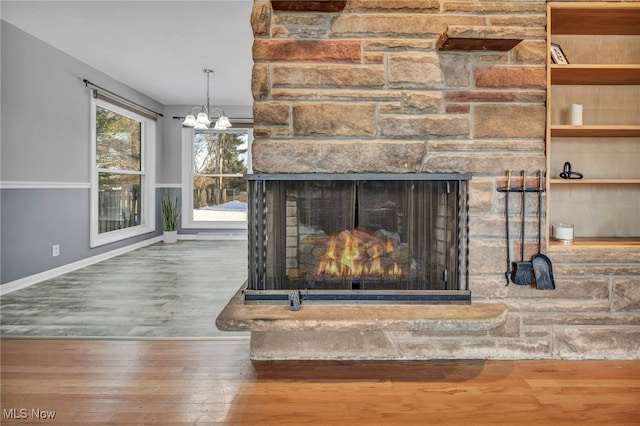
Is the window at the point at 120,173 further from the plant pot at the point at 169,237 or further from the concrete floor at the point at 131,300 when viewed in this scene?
the concrete floor at the point at 131,300

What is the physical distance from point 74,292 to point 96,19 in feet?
7.96

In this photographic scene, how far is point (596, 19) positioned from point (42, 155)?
4709mm

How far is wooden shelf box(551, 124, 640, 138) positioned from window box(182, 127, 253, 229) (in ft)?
17.6

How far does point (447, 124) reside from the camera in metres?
2.00

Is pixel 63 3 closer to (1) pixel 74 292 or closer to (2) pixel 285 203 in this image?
(1) pixel 74 292

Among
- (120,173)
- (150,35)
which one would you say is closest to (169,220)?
(120,173)

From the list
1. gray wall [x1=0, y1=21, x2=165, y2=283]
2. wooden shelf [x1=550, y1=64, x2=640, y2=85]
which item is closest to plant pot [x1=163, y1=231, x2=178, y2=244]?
gray wall [x1=0, y1=21, x2=165, y2=283]

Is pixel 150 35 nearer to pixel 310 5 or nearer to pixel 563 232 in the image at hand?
pixel 310 5

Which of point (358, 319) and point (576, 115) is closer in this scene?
point (358, 319)

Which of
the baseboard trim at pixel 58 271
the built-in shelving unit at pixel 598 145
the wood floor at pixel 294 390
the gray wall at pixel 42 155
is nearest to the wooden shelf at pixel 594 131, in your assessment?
the built-in shelving unit at pixel 598 145

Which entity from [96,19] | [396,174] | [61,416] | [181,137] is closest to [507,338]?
[396,174]

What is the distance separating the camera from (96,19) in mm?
3342

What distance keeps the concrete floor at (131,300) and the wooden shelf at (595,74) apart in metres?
2.40

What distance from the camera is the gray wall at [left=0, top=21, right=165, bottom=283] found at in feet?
11.4
